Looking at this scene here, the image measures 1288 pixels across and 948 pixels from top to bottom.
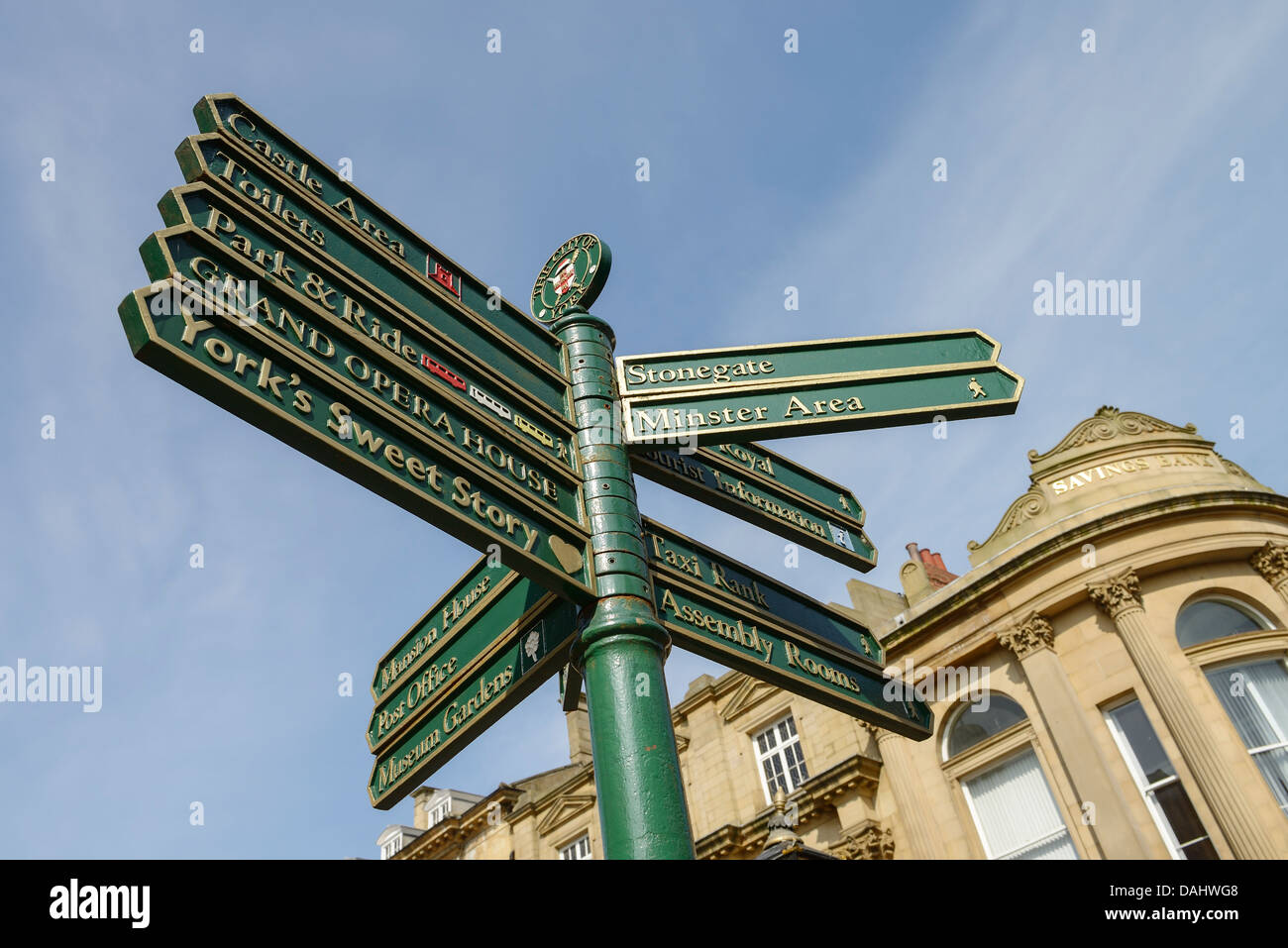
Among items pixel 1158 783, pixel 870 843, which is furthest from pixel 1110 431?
pixel 870 843

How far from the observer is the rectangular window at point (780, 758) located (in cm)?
2139

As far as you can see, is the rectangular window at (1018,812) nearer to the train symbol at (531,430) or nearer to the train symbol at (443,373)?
the train symbol at (531,430)

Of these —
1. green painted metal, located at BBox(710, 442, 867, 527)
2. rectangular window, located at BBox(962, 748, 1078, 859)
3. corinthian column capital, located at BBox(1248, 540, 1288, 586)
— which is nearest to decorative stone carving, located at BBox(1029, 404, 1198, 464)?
corinthian column capital, located at BBox(1248, 540, 1288, 586)

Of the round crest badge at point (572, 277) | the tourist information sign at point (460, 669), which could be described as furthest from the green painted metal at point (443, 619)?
→ the round crest badge at point (572, 277)

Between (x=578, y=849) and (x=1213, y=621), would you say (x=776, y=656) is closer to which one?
(x=1213, y=621)

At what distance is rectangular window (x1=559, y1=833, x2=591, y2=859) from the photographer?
25.1 m

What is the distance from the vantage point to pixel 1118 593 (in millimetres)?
17953

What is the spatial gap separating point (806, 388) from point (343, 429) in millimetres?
2279

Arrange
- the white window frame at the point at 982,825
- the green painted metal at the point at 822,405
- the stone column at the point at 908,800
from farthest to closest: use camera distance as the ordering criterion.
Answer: the stone column at the point at 908,800 → the white window frame at the point at 982,825 → the green painted metal at the point at 822,405

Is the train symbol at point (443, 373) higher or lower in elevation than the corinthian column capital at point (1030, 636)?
lower

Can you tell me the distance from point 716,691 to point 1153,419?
35.9 feet

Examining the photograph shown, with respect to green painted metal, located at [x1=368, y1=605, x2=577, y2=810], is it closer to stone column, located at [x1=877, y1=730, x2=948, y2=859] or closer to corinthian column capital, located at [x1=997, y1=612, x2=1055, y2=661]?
stone column, located at [x1=877, y1=730, x2=948, y2=859]

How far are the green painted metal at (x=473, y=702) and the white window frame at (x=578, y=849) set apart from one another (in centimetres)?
2152
